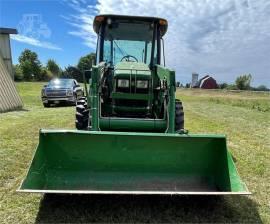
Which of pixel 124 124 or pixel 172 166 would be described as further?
pixel 124 124

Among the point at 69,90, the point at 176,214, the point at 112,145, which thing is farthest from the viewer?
the point at 69,90

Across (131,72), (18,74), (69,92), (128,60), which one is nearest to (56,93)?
(69,92)

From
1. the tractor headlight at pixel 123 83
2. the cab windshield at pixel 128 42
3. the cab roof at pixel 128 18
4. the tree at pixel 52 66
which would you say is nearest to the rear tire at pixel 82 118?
the tractor headlight at pixel 123 83

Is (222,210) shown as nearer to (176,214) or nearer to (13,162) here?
(176,214)

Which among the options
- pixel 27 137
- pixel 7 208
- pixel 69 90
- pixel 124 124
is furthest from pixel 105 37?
pixel 69 90

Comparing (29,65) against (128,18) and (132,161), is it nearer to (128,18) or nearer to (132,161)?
(128,18)

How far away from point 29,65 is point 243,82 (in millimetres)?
43605

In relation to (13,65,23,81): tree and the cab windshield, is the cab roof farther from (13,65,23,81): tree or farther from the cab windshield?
(13,65,23,81): tree

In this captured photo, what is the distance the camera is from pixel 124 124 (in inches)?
226

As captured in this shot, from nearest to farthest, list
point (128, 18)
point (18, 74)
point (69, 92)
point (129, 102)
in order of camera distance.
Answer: point (129, 102) < point (128, 18) < point (69, 92) < point (18, 74)

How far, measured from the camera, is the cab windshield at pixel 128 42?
679cm

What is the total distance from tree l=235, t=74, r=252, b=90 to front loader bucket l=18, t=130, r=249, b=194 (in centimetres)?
7795

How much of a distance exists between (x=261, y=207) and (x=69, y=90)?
50.9ft

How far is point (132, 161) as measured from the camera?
4566 millimetres
